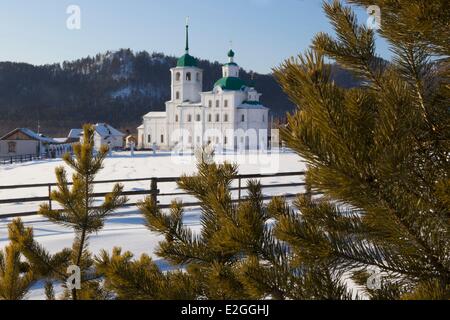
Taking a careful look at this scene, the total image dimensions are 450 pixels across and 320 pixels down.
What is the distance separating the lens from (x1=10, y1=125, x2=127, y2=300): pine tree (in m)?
3.49

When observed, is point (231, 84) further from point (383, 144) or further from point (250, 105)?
point (383, 144)

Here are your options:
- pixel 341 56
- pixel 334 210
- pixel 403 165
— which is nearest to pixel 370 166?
pixel 403 165

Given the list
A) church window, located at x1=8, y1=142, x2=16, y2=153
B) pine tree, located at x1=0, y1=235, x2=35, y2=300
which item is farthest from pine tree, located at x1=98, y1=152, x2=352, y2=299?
church window, located at x1=8, y1=142, x2=16, y2=153

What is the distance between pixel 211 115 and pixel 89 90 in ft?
376

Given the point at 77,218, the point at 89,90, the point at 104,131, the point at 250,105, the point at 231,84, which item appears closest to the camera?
the point at 77,218

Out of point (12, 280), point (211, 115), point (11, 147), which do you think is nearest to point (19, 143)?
point (11, 147)

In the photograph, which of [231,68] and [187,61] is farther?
[187,61]

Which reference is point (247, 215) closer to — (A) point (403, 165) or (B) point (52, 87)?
(A) point (403, 165)

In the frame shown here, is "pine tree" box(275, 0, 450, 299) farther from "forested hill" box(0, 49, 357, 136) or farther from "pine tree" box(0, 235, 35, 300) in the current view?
"forested hill" box(0, 49, 357, 136)

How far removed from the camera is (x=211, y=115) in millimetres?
65625

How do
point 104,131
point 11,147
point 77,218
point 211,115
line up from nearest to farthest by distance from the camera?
1. point 77,218
2. point 11,147
3. point 104,131
4. point 211,115

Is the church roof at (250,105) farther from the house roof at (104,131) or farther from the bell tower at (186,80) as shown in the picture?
the house roof at (104,131)

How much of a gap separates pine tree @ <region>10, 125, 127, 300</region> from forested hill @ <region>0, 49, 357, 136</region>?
338ft
